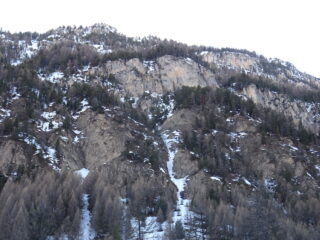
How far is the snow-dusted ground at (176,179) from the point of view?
3573 inches

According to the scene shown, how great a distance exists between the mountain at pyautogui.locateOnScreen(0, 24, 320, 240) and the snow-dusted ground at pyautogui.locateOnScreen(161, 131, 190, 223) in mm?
466

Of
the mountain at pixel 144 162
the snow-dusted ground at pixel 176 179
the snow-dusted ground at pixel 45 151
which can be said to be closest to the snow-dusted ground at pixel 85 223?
the mountain at pixel 144 162

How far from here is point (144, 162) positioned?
110125 millimetres

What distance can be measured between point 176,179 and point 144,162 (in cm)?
1027

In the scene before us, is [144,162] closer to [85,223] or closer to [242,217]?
[85,223]

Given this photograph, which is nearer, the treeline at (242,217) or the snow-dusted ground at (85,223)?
the treeline at (242,217)

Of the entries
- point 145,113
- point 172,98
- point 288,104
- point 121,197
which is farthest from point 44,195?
point 288,104

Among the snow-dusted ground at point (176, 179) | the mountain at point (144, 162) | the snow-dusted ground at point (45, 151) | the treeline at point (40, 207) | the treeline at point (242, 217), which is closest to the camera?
the treeline at point (242, 217)

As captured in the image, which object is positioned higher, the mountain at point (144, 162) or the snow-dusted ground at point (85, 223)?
the mountain at point (144, 162)

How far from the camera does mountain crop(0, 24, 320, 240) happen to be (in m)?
76.6

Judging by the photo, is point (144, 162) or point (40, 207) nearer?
point (40, 207)

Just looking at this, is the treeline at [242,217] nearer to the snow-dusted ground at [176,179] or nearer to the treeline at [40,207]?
the snow-dusted ground at [176,179]

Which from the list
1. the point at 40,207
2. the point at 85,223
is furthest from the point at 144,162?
the point at 40,207

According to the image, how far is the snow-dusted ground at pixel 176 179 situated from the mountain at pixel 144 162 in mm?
466
